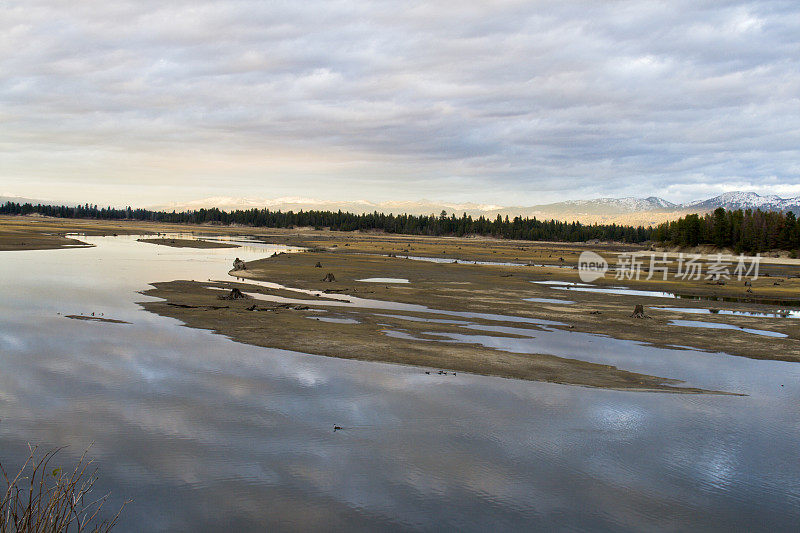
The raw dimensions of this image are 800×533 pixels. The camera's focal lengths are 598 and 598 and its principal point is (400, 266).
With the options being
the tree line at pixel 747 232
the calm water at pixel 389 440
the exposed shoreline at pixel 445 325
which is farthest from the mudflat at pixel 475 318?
the tree line at pixel 747 232

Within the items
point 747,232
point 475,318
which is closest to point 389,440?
point 475,318

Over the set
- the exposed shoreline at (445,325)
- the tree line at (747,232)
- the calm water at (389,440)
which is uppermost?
the tree line at (747,232)

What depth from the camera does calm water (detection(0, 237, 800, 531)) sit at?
1134 centimetres

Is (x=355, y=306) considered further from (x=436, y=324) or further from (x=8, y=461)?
(x=8, y=461)

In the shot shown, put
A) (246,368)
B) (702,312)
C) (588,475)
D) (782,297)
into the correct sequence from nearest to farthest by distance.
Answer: (588,475), (246,368), (702,312), (782,297)

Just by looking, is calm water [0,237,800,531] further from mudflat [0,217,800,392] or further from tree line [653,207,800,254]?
tree line [653,207,800,254]

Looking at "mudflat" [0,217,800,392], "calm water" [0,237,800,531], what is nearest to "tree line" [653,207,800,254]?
"mudflat" [0,217,800,392]

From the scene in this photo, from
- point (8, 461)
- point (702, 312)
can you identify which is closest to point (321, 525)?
point (8, 461)

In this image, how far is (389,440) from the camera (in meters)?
14.5

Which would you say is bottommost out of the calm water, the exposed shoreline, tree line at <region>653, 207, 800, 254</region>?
the calm water

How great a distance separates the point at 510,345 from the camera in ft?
84.8

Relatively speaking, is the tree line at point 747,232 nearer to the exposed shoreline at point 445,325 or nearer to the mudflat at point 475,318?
the mudflat at point 475,318

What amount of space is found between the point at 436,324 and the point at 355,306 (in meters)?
7.35

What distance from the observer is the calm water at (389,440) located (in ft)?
37.2
